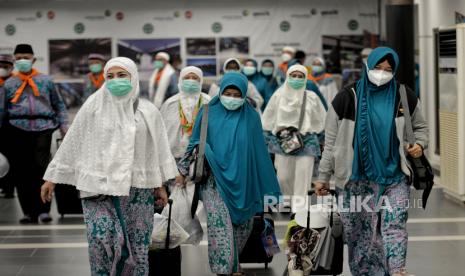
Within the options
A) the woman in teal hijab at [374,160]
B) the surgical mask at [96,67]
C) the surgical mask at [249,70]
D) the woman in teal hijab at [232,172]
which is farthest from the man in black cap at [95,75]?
the woman in teal hijab at [374,160]

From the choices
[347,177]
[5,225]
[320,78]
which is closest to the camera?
[347,177]

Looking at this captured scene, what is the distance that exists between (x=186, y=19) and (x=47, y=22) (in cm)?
257

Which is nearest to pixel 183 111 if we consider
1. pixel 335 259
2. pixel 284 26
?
pixel 335 259

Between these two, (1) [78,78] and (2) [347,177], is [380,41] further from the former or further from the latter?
(2) [347,177]

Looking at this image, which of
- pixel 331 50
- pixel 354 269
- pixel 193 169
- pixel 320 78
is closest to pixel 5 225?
pixel 193 169

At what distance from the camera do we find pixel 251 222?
296 inches

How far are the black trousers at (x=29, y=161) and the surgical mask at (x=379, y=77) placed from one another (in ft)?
16.1

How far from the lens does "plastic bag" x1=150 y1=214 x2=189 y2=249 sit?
7.06 meters

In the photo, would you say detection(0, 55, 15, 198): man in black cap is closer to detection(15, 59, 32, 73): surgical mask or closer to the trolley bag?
detection(15, 59, 32, 73): surgical mask

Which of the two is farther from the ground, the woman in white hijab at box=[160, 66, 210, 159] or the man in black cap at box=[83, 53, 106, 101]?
the man in black cap at box=[83, 53, 106, 101]

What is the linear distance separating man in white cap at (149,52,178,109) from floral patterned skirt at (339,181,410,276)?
853 cm

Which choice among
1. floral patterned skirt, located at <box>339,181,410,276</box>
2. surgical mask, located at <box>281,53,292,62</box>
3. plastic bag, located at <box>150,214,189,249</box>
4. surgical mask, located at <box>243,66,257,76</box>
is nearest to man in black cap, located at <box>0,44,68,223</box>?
plastic bag, located at <box>150,214,189,249</box>

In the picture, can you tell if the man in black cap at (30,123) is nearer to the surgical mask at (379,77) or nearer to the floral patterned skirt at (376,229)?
the floral patterned skirt at (376,229)

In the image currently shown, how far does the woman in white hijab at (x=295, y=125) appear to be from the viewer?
1041cm
